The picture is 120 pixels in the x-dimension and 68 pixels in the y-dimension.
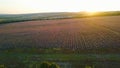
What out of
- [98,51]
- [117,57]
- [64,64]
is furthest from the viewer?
[98,51]

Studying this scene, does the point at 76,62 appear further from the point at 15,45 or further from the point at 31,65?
the point at 15,45

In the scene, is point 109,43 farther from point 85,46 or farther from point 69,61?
point 69,61

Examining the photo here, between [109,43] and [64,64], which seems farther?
[109,43]

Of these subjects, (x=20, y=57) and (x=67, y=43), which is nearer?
(x=20, y=57)

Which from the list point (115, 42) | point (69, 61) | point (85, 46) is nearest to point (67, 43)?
point (85, 46)

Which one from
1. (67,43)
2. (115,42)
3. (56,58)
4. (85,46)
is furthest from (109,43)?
(56,58)

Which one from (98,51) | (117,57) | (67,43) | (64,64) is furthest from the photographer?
(67,43)

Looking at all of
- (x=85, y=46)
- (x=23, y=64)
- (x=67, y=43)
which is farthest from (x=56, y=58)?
(x=67, y=43)

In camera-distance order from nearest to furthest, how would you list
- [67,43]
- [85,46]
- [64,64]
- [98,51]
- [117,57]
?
[64,64] < [117,57] < [98,51] < [85,46] < [67,43]
